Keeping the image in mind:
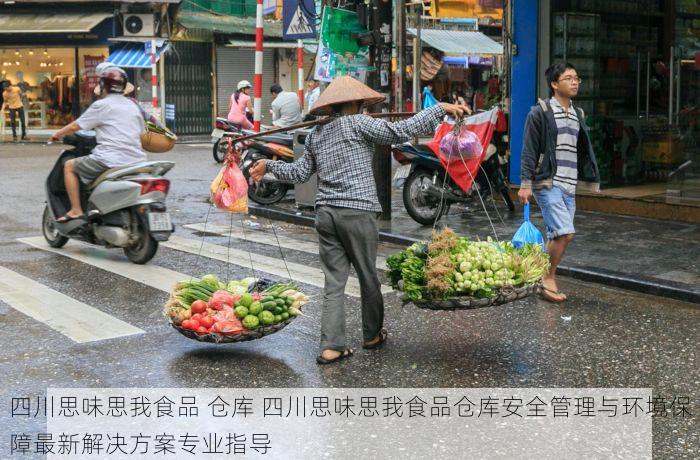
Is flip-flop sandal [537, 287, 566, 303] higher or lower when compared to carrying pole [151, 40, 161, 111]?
lower

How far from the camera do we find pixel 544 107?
284 inches

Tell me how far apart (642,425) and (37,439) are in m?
2.96

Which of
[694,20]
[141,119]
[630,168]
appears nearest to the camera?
[141,119]

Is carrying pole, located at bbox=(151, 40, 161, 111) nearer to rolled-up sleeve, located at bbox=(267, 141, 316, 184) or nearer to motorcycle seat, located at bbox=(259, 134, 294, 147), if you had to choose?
motorcycle seat, located at bbox=(259, 134, 294, 147)

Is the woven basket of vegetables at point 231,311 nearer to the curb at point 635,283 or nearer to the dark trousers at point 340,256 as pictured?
the dark trousers at point 340,256

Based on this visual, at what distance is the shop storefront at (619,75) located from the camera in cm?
1256

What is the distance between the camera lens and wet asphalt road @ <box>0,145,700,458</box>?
529cm

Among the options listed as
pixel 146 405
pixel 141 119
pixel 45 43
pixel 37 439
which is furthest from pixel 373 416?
pixel 45 43

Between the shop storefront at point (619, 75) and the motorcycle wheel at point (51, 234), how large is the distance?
6.34 metres

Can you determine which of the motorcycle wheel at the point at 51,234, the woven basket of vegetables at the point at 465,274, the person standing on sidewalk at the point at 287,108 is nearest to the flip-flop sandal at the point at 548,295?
the woven basket of vegetables at the point at 465,274

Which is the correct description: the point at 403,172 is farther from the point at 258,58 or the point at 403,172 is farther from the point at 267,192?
the point at 258,58

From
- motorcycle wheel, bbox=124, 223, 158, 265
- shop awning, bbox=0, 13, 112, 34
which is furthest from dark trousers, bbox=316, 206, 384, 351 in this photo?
shop awning, bbox=0, 13, 112, 34

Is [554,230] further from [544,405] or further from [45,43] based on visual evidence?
[45,43]

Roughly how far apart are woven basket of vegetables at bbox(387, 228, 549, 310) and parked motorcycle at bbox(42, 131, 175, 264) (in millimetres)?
3451
